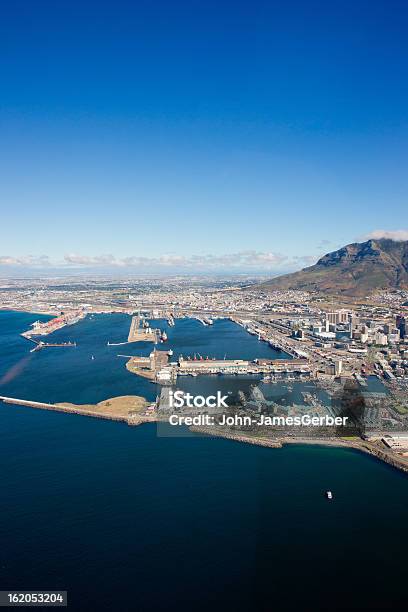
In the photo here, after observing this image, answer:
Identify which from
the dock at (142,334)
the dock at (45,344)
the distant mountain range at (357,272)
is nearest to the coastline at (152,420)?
the dock at (45,344)

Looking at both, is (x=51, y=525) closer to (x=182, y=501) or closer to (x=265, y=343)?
(x=182, y=501)

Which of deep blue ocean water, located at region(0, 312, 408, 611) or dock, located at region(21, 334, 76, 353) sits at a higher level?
dock, located at region(21, 334, 76, 353)

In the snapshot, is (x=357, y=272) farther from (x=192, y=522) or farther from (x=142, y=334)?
(x=192, y=522)

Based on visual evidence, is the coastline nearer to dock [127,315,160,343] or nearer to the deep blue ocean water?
the deep blue ocean water

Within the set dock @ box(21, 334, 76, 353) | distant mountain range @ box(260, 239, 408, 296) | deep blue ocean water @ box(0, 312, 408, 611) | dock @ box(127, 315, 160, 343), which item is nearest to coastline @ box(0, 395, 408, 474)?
deep blue ocean water @ box(0, 312, 408, 611)

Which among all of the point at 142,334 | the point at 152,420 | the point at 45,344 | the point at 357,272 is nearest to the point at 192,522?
the point at 152,420

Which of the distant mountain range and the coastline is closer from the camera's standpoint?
the coastline

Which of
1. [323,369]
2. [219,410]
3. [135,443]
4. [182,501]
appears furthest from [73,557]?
[323,369]

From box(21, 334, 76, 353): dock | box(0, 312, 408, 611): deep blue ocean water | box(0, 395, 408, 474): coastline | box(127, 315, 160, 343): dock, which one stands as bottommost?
box(0, 312, 408, 611): deep blue ocean water

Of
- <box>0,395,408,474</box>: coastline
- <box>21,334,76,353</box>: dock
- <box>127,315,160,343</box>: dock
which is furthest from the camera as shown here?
<box>127,315,160,343</box>: dock
